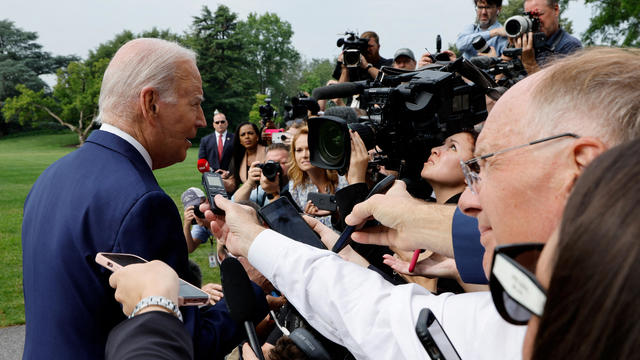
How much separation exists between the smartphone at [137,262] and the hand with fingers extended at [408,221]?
0.60 metres

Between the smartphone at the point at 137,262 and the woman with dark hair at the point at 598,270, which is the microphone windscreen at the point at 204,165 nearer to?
the smartphone at the point at 137,262

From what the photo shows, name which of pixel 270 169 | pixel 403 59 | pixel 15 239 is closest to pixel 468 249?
pixel 270 169

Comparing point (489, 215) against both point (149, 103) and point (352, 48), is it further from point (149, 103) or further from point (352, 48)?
point (352, 48)

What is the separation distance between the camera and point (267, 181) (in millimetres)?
4652

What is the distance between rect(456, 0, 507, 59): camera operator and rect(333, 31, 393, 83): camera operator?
0.94 m

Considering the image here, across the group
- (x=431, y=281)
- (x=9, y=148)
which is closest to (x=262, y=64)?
(x=9, y=148)

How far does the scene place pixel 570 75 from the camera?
3.26 ft

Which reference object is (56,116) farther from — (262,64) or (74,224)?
(74,224)

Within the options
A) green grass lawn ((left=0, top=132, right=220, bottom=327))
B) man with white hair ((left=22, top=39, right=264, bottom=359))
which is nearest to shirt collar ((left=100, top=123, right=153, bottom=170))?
man with white hair ((left=22, top=39, right=264, bottom=359))

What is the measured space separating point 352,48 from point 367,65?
0.32 metres

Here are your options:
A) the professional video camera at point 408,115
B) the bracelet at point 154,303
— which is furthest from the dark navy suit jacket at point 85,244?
the professional video camera at point 408,115

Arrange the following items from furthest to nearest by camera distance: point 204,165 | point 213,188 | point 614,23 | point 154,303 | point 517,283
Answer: point 614,23 < point 204,165 < point 213,188 < point 154,303 < point 517,283

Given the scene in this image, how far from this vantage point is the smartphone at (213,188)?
6.79 ft

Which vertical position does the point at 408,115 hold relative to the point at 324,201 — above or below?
above
